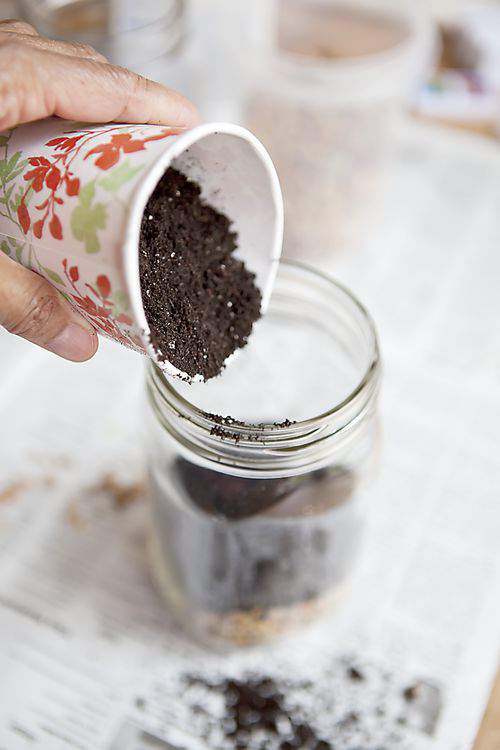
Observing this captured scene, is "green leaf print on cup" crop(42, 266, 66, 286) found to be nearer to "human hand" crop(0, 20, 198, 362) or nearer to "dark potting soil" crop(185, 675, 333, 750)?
"human hand" crop(0, 20, 198, 362)

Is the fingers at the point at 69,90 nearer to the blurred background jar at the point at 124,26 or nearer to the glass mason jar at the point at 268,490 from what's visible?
the glass mason jar at the point at 268,490

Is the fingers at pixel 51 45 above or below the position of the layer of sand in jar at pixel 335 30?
above

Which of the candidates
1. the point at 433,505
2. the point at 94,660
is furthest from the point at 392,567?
the point at 94,660

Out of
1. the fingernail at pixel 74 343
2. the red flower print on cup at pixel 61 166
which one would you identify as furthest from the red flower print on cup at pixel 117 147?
the fingernail at pixel 74 343

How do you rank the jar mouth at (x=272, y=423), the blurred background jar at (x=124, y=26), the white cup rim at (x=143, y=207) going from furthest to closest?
the blurred background jar at (x=124, y=26) < the jar mouth at (x=272, y=423) < the white cup rim at (x=143, y=207)

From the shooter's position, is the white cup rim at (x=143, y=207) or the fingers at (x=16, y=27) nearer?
the white cup rim at (x=143, y=207)

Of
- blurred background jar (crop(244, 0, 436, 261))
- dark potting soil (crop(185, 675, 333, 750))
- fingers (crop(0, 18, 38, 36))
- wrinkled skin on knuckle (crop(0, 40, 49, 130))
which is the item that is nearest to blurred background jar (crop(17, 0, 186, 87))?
blurred background jar (crop(244, 0, 436, 261))

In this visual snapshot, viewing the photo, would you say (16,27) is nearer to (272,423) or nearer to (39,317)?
(39,317)
